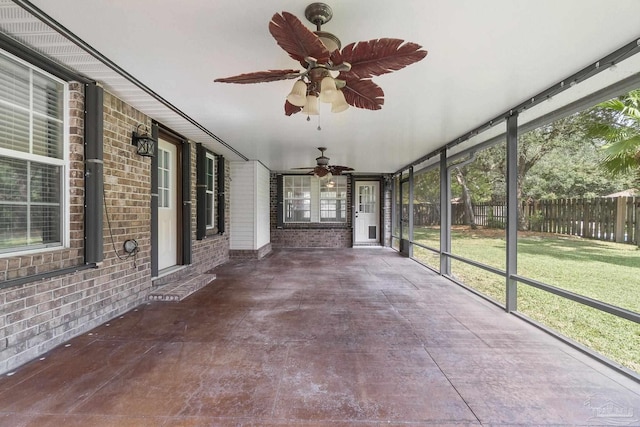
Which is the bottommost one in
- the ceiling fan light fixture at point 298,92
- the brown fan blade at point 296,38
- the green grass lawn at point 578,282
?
the green grass lawn at point 578,282

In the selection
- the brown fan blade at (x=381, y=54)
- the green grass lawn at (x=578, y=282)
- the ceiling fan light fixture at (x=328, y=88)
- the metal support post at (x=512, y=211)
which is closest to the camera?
the brown fan blade at (x=381, y=54)

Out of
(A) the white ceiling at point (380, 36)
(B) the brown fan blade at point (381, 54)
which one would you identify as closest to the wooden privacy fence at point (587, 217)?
(A) the white ceiling at point (380, 36)

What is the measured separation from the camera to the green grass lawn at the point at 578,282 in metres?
3.80

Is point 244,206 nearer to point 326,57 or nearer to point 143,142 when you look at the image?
point 143,142

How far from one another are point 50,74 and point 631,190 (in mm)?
7434

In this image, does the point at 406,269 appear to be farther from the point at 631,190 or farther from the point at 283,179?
the point at 283,179

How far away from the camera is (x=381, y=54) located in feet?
5.68

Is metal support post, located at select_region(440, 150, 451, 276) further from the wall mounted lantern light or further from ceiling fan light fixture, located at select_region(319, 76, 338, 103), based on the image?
the wall mounted lantern light

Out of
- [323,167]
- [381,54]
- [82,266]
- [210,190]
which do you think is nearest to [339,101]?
[381,54]

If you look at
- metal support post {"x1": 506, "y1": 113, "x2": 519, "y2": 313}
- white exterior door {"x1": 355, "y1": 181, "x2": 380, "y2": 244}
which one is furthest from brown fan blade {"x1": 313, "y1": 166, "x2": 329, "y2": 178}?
white exterior door {"x1": 355, "y1": 181, "x2": 380, "y2": 244}

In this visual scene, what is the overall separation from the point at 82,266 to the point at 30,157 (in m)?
1.06

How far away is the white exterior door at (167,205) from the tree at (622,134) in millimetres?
5752

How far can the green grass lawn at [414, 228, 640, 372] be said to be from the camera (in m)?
3.80

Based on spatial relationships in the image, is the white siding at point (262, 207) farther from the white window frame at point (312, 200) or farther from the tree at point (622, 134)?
the tree at point (622, 134)
